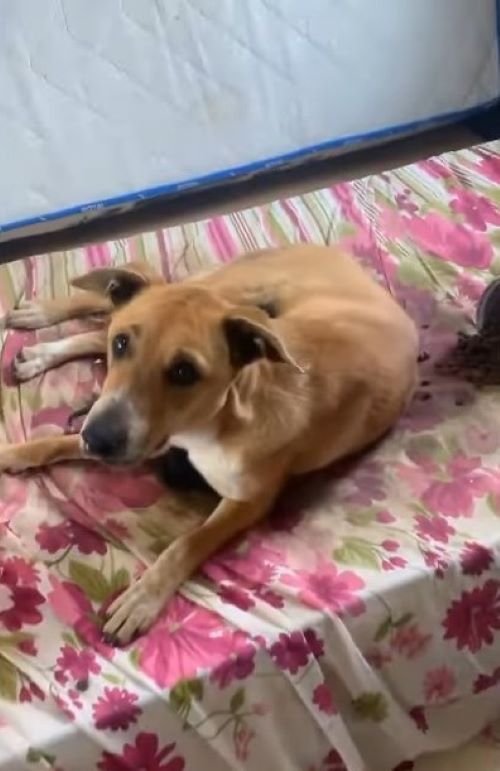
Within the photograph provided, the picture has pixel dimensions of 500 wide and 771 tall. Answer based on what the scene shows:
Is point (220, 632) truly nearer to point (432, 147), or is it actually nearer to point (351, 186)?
point (351, 186)

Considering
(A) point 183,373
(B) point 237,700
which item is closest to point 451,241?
(A) point 183,373

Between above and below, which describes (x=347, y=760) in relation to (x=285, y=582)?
below

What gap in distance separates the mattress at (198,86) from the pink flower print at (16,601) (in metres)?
1.11

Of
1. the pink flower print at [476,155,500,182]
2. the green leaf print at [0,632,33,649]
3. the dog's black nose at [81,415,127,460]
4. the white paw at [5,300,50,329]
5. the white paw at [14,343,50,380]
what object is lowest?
the green leaf print at [0,632,33,649]

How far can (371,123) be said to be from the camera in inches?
109

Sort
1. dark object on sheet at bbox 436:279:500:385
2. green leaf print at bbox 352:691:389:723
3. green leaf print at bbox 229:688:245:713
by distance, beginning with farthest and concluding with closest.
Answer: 1. dark object on sheet at bbox 436:279:500:385
2. green leaf print at bbox 352:691:389:723
3. green leaf print at bbox 229:688:245:713

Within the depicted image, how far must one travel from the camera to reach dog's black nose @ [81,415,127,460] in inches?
58.9

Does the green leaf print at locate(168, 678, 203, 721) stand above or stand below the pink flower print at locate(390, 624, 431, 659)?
above

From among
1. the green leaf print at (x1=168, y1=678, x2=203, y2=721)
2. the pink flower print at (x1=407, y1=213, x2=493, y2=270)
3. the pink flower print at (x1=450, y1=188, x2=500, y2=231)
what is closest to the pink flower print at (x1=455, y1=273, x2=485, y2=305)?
the pink flower print at (x1=407, y1=213, x2=493, y2=270)

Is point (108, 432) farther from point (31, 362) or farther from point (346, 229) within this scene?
point (346, 229)

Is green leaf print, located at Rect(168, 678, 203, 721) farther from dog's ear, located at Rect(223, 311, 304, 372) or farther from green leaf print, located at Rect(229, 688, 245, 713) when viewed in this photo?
dog's ear, located at Rect(223, 311, 304, 372)

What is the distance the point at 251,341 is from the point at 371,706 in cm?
55

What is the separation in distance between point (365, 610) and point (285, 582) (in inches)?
4.6

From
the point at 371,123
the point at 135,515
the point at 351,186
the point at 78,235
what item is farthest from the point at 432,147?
the point at 135,515
